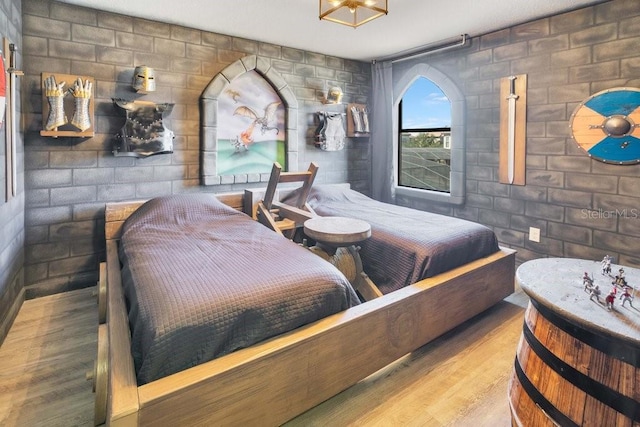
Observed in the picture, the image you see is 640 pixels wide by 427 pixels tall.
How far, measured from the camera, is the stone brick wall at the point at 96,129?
2750 mm

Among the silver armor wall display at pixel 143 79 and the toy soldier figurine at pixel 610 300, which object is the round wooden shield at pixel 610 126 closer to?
the toy soldier figurine at pixel 610 300

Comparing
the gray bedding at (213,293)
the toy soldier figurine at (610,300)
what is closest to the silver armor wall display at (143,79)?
the gray bedding at (213,293)

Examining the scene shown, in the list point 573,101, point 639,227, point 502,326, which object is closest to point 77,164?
point 502,326

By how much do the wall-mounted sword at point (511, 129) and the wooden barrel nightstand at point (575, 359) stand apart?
91.6 inches

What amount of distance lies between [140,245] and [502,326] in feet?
7.54

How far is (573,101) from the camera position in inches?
117

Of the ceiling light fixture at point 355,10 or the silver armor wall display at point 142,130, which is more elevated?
the ceiling light fixture at point 355,10

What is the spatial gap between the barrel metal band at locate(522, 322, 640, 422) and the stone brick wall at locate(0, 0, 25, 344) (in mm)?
2741

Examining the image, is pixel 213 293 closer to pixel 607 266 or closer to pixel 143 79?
pixel 607 266

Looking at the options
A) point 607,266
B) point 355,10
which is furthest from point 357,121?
point 607,266

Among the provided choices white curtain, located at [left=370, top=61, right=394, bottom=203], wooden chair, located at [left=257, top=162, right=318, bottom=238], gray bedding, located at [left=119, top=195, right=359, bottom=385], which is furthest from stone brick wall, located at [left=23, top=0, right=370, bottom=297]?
white curtain, located at [left=370, top=61, right=394, bottom=203]

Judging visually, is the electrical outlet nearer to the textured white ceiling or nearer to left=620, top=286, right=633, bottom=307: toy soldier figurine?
the textured white ceiling

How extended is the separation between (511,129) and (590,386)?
290 cm

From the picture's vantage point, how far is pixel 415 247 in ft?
7.40
